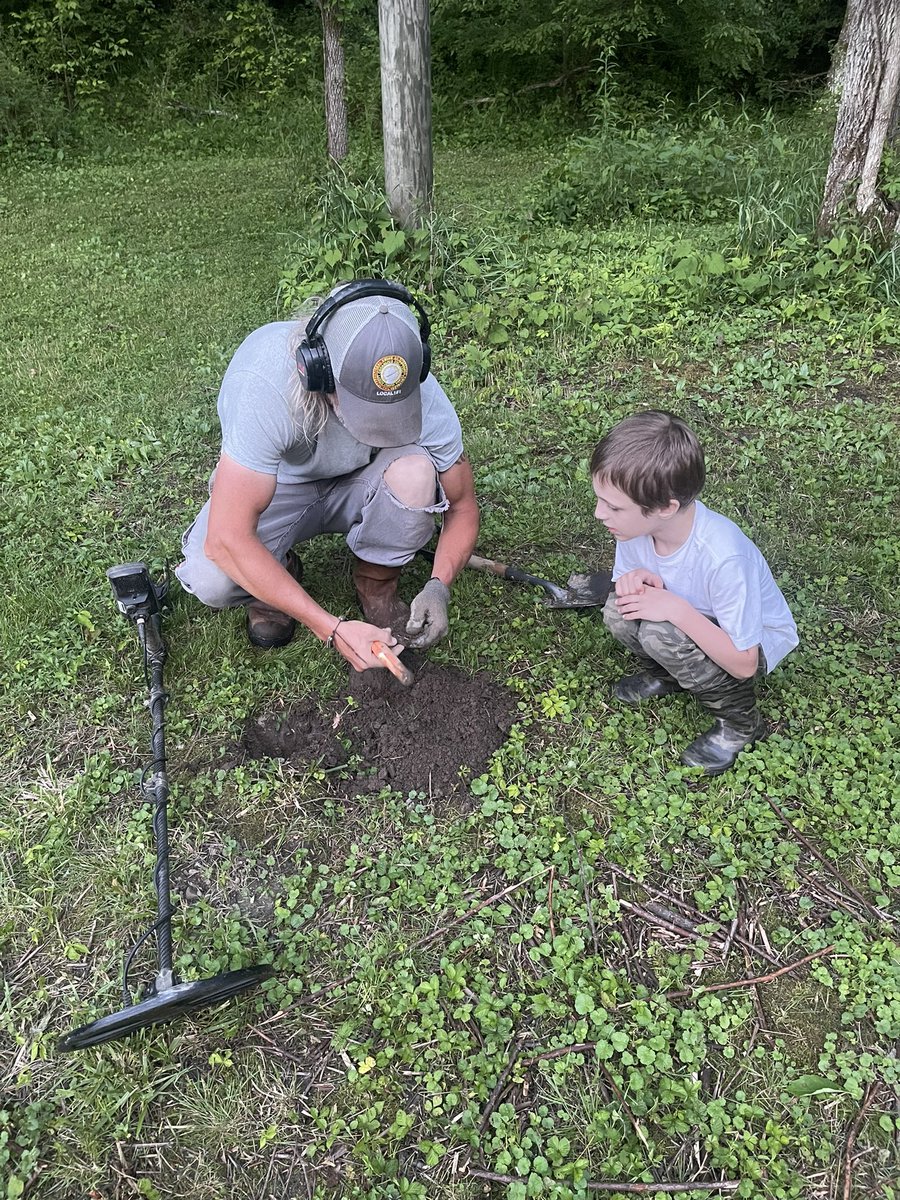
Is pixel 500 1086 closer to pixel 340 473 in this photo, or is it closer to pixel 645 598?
pixel 645 598

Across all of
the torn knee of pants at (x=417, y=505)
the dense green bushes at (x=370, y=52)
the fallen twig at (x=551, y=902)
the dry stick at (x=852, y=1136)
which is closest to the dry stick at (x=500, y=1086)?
the fallen twig at (x=551, y=902)

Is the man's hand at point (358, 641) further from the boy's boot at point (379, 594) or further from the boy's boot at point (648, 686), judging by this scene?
the boy's boot at point (648, 686)

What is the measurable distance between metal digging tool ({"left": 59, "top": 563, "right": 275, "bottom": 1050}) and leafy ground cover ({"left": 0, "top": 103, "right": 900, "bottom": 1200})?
77mm

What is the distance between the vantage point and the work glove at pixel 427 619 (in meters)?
2.67

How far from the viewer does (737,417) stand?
4215mm

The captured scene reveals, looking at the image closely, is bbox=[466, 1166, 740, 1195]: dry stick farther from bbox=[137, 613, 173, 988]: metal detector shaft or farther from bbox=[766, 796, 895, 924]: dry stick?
bbox=[137, 613, 173, 988]: metal detector shaft

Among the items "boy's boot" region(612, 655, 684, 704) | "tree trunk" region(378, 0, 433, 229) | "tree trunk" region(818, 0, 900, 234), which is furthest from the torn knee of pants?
"tree trunk" region(818, 0, 900, 234)

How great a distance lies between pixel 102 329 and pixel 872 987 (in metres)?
5.43

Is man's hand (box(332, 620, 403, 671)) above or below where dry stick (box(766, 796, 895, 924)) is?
above

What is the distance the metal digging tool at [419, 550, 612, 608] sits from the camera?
307cm

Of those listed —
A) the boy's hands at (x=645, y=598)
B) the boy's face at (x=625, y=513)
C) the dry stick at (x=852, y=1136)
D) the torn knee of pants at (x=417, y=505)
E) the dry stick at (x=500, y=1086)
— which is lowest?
the dry stick at (x=500, y=1086)

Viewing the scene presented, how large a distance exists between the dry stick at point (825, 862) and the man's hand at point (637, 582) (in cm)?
74

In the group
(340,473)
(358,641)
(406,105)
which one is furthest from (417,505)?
(406,105)

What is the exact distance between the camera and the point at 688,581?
2.36 metres
